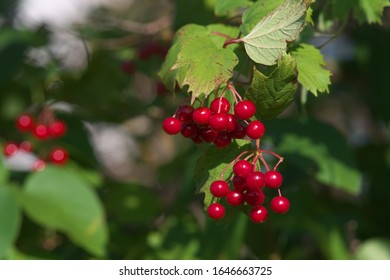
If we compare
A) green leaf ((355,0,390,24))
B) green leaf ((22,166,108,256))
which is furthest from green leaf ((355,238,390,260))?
green leaf ((355,0,390,24))

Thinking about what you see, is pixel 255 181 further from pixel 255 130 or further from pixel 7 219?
pixel 7 219

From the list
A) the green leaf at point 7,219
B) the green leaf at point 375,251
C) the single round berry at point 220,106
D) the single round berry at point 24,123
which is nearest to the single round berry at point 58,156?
the single round berry at point 24,123

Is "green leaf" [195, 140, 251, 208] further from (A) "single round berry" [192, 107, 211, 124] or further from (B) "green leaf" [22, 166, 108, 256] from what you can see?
(B) "green leaf" [22, 166, 108, 256]

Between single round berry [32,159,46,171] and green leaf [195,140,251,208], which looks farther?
single round berry [32,159,46,171]

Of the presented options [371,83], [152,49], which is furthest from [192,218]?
[371,83]

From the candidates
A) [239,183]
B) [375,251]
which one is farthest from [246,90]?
[375,251]

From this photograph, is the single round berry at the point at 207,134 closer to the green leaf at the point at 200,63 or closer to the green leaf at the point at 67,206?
the green leaf at the point at 200,63
